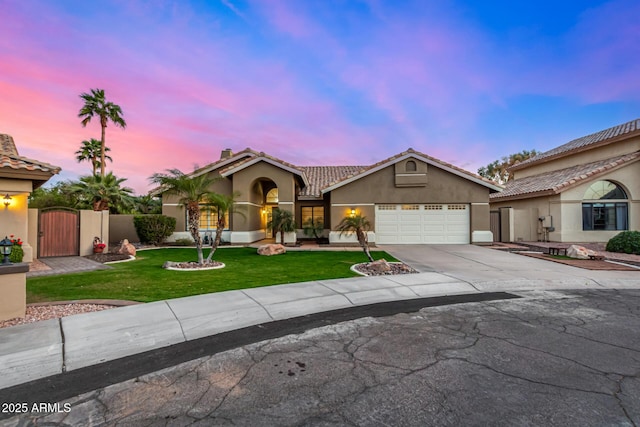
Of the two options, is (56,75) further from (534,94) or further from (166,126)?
(534,94)

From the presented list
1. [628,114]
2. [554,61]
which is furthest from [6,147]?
[628,114]

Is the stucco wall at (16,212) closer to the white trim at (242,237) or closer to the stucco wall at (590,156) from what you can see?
the white trim at (242,237)

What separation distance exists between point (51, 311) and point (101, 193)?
53.6 ft

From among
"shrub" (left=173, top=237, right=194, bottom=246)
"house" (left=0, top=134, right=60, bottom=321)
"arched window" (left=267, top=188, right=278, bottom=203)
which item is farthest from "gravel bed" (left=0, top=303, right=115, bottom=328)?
"arched window" (left=267, top=188, right=278, bottom=203)

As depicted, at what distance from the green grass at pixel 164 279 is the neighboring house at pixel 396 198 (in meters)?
6.69

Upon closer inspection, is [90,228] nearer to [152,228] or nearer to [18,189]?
[152,228]

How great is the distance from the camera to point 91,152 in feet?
98.2

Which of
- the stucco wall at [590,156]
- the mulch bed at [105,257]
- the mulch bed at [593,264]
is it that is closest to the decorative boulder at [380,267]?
the mulch bed at [593,264]

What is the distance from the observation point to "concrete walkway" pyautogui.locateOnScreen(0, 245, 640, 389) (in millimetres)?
3822

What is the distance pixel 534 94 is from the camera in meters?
18.8

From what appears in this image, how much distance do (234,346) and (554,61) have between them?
20687 millimetres

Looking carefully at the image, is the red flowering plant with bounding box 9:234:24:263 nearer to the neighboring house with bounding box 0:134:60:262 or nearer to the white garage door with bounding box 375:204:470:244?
the neighboring house with bounding box 0:134:60:262

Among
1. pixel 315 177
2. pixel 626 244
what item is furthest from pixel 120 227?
pixel 626 244

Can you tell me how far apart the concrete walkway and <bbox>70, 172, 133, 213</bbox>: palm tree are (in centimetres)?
1704
